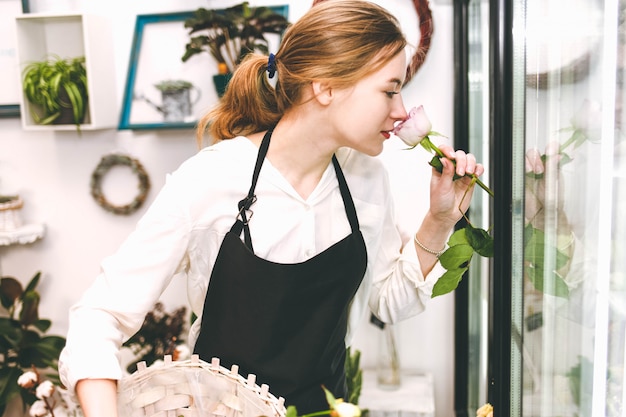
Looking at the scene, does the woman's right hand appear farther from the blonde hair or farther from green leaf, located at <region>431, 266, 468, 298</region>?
the blonde hair

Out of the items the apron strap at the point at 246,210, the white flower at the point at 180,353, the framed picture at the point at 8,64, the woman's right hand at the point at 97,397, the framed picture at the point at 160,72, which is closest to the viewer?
the woman's right hand at the point at 97,397

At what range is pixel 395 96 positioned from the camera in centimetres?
132

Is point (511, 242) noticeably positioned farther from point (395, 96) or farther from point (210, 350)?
point (210, 350)

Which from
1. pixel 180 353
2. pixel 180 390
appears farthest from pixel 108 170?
pixel 180 390

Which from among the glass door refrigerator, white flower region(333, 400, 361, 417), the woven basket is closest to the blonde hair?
the glass door refrigerator

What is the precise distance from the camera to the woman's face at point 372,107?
4.27 feet

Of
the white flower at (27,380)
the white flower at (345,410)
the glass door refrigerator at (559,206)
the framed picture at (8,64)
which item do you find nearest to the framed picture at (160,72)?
the framed picture at (8,64)

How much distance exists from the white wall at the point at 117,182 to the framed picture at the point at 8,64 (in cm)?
6

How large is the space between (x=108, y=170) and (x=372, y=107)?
165 cm

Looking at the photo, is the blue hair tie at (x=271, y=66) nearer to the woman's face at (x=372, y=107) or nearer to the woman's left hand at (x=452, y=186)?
the woman's face at (x=372, y=107)

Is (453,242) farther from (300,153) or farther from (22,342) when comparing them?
(22,342)

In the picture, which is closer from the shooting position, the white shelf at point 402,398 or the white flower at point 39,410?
the white flower at point 39,410

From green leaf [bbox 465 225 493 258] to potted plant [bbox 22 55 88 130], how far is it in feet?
5.55

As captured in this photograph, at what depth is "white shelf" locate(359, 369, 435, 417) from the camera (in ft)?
7.44
